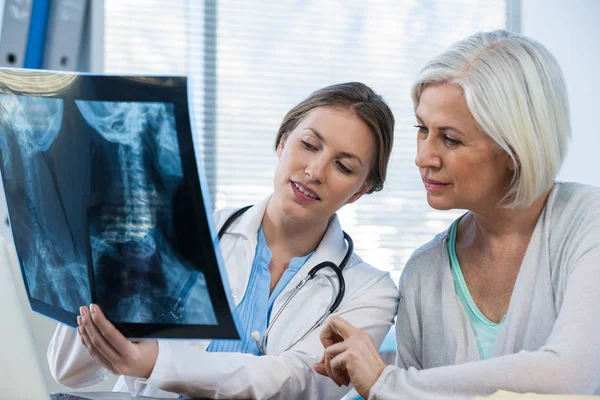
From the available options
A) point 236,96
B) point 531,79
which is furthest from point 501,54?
point 236,96

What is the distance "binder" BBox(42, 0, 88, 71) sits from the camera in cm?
248

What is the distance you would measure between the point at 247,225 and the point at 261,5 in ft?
5.79

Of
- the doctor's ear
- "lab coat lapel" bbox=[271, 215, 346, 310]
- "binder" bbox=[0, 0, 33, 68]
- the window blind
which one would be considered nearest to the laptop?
"lab coat lapel" bbox=[271, 215, 346, 310]

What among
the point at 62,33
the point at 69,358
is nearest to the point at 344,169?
the point at 69,358

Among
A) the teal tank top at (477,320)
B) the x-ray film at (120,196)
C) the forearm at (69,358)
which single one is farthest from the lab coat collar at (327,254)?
the x-ray film at (120,196)

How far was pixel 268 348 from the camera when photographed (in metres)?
1.34

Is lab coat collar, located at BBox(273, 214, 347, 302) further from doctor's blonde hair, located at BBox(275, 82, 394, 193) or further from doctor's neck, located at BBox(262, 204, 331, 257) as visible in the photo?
doctor's blonde hair, located at BBox(275, 82, 394, 193)

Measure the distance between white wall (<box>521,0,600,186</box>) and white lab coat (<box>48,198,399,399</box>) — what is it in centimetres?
181

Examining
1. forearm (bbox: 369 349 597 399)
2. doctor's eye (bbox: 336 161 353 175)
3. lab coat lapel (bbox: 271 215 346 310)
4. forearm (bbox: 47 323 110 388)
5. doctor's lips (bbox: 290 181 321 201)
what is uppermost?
doctor's eye (bbox: 336 161 353 175)

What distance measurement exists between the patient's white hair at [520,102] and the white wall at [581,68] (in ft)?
5.94

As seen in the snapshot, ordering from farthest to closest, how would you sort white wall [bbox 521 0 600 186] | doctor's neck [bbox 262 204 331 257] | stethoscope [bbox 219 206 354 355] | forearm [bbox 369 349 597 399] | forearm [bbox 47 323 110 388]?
1. white wall [bbox 521 0 600 186]
2. doctor's neck [bbox 262 204 331 257]
3. stethoscope [bbox 219 206 354 355]
4. forearm [bbox 47 323 110 388]
5. forearm [bbox 369 349 597 399]

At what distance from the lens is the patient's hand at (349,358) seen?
106cm

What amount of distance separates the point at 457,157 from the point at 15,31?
1.82 m

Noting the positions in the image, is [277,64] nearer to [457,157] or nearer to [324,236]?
[324,236]
